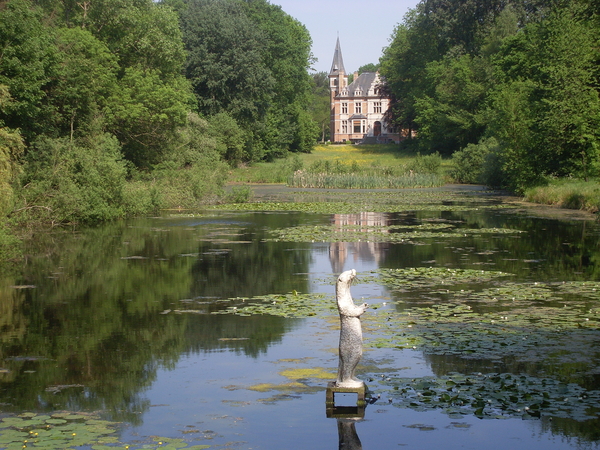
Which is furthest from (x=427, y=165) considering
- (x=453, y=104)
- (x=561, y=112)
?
(x=561, y=112)

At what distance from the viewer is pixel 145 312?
42.8ft

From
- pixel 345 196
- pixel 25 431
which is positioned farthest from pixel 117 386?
pixel 345 196

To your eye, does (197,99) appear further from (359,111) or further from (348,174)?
(359,111)

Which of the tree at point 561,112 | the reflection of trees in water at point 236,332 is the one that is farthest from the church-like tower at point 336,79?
the reflection of trees in water at point 236,332

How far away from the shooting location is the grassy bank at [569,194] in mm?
31842

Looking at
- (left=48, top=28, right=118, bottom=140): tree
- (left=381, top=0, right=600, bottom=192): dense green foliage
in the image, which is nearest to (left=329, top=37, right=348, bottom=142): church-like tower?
(left=381, top=0, right=600, bottom=192): dense green foliage

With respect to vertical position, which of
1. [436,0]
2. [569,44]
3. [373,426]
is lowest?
[373,426]

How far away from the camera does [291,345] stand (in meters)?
10.7

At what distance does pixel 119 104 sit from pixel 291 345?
2920 cm

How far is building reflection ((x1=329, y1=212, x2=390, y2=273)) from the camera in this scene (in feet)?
63.3

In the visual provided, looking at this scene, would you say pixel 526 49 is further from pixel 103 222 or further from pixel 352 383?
pixel 352 383

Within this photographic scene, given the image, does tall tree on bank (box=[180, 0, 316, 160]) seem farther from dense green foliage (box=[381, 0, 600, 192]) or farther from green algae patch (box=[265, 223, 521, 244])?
green algae patch (box=[265, 223, 521, 244])

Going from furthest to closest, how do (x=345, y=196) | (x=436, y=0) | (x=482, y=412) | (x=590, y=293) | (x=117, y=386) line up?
(x=436, y=0)
(x=345, y=196)
(x=590, y=293)
(x=117, y=386)
(x=482, y=412)

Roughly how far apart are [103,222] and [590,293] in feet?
67.4
